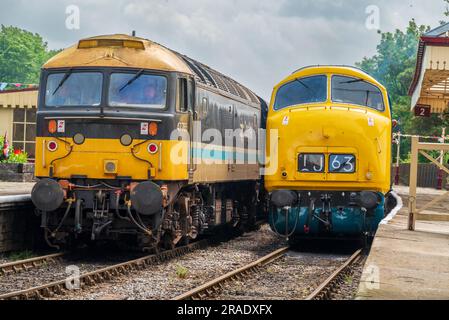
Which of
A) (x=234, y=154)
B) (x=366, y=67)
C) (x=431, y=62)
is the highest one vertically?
(x=366, y=67)

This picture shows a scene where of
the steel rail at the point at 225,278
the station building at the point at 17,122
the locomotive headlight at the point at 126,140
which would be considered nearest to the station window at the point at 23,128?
the station building at the point at 17,122

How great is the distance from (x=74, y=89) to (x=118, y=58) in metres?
0.86

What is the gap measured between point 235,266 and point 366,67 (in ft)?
377

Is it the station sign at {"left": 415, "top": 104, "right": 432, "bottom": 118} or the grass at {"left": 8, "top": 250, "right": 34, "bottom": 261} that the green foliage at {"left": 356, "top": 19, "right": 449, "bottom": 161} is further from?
Answer: the grass at {"left": 8, "top": 250, "right": 34, "bottom": 261}

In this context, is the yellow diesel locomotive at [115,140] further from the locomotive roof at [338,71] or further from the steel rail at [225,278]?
the locomotive roof at [338,71]

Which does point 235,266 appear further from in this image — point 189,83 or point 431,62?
point 431,62

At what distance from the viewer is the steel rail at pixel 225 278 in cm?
1029

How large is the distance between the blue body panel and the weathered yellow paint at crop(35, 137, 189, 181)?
2899mm

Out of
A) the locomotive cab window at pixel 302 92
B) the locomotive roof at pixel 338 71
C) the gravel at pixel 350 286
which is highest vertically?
the locomotive roof at pixel 338 71

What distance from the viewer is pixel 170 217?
1395 centimetres

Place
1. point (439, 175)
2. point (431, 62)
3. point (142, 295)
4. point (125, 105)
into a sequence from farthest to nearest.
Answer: point (439, 175) → point (431, 62) → point (125, 105) → point (142, 295)

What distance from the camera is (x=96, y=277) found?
11.6 metres
